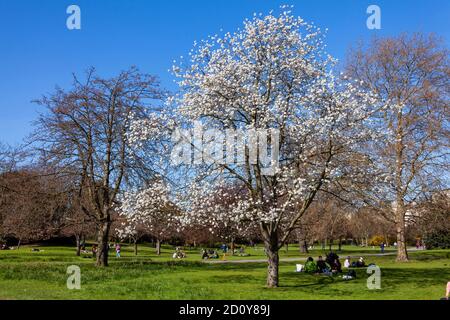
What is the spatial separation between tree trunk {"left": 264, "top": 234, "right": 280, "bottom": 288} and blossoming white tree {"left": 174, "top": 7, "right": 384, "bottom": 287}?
0.04 meters

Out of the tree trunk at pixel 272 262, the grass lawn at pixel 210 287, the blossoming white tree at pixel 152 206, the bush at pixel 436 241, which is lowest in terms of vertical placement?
the bush at pixel 436 241

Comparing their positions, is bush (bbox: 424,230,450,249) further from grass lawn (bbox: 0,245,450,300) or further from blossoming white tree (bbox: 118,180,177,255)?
blossoming white tree (bbox: 118,180,177,255)

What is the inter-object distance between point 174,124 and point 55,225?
14.0m

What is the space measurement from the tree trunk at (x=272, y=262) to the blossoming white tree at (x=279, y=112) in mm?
41

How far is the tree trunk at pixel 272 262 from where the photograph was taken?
2012 centimetres

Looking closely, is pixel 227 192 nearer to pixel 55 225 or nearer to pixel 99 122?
pixel 99 122

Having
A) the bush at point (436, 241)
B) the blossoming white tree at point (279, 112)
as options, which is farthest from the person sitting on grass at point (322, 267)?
the bush at point (436, 241)

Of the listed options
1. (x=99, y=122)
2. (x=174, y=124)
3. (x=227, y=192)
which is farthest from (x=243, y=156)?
(x=99, y=122)

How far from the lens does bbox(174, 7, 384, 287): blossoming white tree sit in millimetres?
19344

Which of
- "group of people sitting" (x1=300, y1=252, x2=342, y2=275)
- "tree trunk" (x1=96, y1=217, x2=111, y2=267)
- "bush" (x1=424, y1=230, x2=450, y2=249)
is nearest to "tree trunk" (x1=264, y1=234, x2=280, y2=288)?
"group of people sitting" (x1=300, y1=252, x2=342, y2=275)

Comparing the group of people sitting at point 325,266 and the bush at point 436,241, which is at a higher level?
the group of people sitting at point 325,266

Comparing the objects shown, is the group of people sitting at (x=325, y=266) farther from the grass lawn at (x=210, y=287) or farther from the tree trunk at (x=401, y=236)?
Answer: the tree trunk at (x=401, y=236)

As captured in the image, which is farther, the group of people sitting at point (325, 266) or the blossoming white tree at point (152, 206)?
the group of people sitting at point (325, 266)

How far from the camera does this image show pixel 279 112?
64.4 feet
